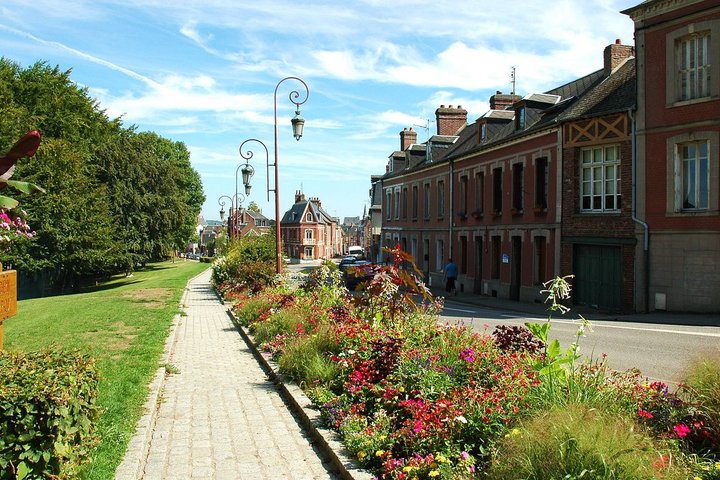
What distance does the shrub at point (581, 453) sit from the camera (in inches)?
138

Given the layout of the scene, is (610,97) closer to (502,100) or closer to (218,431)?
(502,100)

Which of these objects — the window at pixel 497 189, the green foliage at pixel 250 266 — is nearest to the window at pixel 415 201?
the window at pixel 497 189

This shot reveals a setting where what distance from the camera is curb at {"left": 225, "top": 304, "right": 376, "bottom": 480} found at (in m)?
5.12

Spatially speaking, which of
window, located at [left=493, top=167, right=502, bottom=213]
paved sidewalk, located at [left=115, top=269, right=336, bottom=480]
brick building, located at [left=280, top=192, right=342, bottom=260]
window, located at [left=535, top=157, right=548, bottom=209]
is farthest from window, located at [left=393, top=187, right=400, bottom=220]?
brick building, located at [left=280, top=192, right=342, bottom=260]

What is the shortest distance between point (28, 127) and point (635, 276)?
110 ft

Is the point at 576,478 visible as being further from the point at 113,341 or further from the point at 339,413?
the point at 113,341

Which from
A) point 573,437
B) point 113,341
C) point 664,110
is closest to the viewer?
point 573,437

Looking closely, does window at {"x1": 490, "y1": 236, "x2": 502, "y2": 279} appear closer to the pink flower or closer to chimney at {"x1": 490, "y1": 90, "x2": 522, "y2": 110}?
chimney at {"x1": 490, "y1": 90, "x2": 522, "y2": 110}

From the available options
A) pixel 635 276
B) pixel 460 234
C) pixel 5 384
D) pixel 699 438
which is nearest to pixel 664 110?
pixel 635 276

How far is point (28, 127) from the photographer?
34750 millimetres

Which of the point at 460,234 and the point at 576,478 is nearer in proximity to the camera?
the point at 576,478

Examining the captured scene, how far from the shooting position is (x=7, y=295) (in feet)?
18.6

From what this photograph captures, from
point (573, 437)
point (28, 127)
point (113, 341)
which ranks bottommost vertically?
point (113, 341)

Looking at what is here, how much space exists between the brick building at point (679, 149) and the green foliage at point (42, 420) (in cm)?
1811
